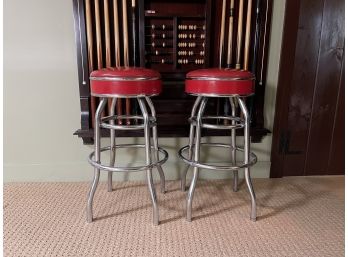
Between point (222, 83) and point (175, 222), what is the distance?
708 mm

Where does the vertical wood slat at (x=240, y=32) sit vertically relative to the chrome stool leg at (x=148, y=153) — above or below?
above

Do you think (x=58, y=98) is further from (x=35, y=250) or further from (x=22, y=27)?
(x=35, y=250)

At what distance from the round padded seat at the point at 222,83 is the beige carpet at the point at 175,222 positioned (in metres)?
0.64

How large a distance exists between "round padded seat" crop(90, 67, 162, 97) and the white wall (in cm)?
49

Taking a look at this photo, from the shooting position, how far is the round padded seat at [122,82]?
1198mm

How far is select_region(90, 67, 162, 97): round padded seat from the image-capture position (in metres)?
1.20

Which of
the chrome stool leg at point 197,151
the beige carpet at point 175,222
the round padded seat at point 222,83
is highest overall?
the round padded seat at point 222,83

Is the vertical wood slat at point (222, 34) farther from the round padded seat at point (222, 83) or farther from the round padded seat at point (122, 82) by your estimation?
the round padded seat at point (122, 82)

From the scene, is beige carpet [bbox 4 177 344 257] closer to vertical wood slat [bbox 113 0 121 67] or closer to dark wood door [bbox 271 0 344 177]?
dark wood door [bbox 271 0 344 177]

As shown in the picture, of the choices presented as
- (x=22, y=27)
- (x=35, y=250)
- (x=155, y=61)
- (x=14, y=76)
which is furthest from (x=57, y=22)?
(x=35, y=250)

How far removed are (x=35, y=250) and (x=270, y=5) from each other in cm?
170

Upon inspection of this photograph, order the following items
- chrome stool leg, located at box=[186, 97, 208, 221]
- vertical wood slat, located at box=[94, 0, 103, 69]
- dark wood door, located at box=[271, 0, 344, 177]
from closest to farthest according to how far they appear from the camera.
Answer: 1. chrome stool leg, located at box=[186, 97, 208, 221]
2. vertical wood slat, located at box=[94, 0, 103, 69]
3. dark wood door, located at box=[271, 0, 344, 177]

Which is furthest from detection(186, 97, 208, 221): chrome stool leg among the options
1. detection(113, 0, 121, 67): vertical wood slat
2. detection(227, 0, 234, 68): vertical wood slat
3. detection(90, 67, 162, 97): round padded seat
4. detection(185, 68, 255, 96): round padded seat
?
detection(113, 0, 121, 67): vertical wood slat

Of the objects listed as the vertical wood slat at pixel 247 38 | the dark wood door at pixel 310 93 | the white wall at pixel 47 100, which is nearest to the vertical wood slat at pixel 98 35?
the white wall at pixel 47 100
